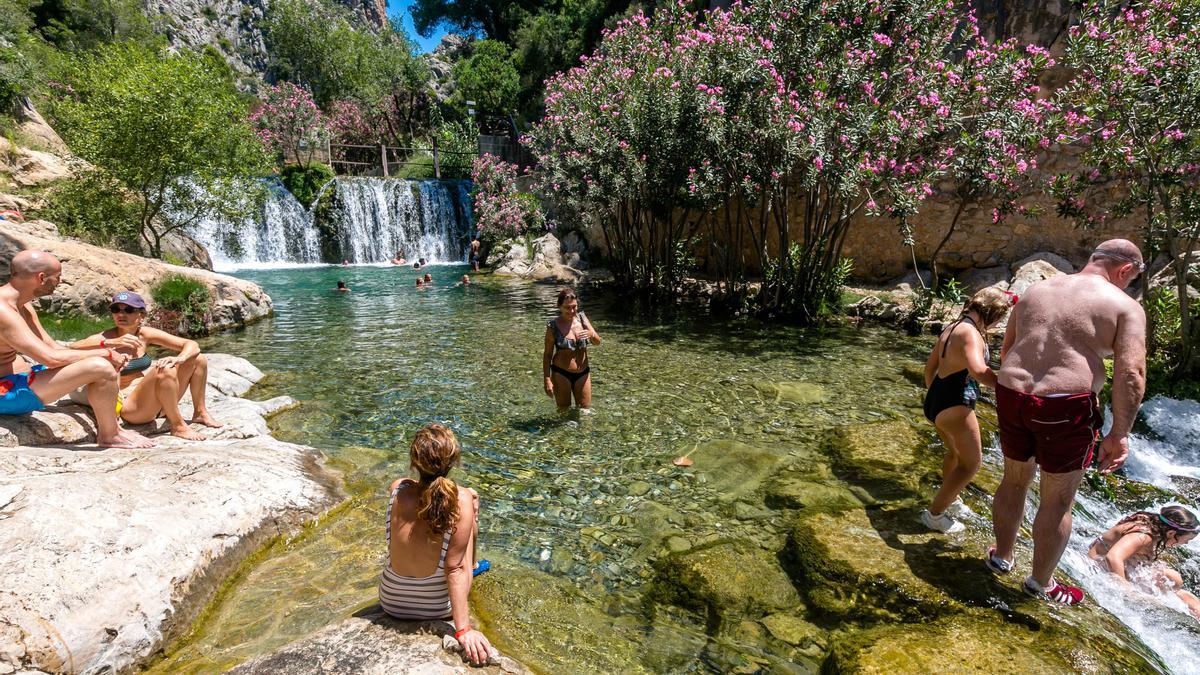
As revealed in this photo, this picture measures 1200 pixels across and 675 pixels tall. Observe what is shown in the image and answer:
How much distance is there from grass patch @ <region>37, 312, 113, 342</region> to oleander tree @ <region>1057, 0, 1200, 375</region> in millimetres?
17654

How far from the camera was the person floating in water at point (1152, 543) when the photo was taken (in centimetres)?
467

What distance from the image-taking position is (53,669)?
295 centimetres

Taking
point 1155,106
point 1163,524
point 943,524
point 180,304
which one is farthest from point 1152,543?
point 180,304

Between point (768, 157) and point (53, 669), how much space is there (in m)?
13.4

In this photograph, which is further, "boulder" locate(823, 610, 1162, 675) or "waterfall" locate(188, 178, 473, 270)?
"waterfall" locate(188, 178, 473, 270)

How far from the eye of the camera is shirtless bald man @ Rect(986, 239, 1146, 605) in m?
3.51

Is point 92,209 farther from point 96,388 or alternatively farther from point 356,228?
point 356,228

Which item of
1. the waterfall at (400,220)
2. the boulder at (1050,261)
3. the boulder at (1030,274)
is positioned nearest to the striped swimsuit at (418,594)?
the boulder at (1030,274)

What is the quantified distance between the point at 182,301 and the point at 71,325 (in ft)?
8.45

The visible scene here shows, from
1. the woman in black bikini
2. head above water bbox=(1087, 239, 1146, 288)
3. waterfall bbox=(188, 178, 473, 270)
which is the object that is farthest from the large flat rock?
waterfall bbox=(188, 178, 473, 270)

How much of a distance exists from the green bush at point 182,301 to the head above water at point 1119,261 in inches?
626

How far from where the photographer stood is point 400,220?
102 ft

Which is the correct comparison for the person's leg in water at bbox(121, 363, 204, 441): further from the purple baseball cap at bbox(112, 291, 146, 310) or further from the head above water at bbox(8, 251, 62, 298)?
the head above water at bbox(8, 251, 62, 298)

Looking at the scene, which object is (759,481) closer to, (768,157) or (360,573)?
(360,573)
